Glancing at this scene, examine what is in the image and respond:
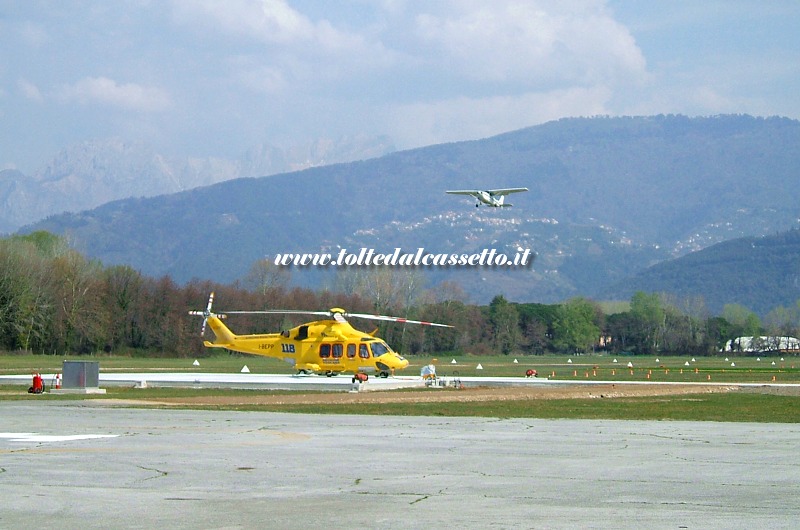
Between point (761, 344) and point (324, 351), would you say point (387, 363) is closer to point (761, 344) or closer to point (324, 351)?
point (324, 351)

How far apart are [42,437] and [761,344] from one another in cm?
15741

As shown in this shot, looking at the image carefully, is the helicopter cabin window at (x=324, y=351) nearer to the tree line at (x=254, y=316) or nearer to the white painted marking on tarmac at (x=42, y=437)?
the white painted marking on tarmac at (x=42, y=437)

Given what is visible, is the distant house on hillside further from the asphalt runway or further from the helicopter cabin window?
the asphalt runway

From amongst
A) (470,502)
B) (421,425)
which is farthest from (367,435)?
(470,502)

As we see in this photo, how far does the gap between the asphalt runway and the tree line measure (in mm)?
78577

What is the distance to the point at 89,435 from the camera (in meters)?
23.0

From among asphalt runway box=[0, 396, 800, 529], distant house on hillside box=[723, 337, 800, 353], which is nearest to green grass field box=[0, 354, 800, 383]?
asphalt runway box=[0, 396, 800, 529]

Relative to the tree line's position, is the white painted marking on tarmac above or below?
below

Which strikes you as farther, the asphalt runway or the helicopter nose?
the helicopter nose

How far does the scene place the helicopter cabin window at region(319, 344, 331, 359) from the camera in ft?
162

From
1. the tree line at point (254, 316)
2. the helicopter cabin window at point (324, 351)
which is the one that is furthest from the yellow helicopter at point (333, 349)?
the tree line at point (254, 316)

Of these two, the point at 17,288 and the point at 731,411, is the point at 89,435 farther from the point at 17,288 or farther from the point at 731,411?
the point at 17,288

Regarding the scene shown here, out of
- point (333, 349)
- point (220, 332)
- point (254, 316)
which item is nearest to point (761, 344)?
point (254, 316)

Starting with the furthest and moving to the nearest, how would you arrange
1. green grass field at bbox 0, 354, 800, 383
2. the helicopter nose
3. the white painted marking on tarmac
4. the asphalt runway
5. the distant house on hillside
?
the distant house on hillside → green grass field at bbox 0, 354, 800, 383 → the helicopter nose → the white painted marking on tarmac → the asphalt runway
